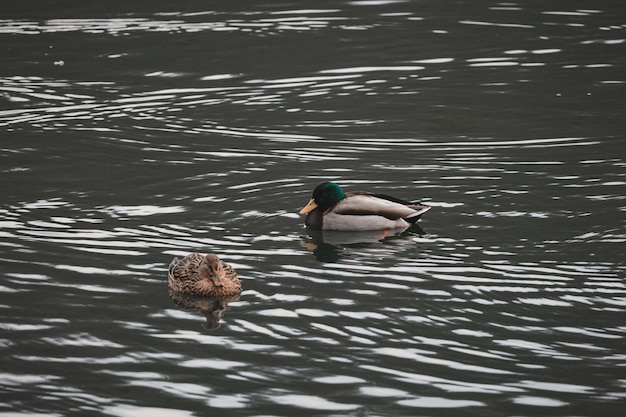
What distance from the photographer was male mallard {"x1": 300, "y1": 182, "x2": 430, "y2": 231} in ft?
40.0

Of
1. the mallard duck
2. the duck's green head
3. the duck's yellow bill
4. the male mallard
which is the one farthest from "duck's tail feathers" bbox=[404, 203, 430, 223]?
the mallard duck

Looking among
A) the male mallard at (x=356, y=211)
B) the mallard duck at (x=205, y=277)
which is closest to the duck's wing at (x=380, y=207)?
the male mallard at (x=356, y=211)

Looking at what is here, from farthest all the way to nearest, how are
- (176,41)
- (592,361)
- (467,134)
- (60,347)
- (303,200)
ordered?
(176,41)
(467,134)
(303,200)
(60,347)
(592,361)

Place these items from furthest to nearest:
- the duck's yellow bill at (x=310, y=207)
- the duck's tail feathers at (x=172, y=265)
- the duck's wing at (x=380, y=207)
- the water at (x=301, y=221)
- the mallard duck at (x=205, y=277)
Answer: the duck's yellow bill at (x=310, y=207) < the duck's wing at (x=380, y=207) < the duck's tail feathers at (x=172, y=265) < the mallard duck at (x=205, y=277) < the water at (x=301, y=221)

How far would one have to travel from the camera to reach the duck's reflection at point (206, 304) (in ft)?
31.7

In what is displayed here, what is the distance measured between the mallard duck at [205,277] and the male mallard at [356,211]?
7.83 feet

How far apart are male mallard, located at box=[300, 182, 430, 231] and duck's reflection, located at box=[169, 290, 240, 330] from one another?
2.56 m

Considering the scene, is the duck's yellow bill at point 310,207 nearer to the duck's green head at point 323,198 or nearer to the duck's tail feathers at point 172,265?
the duck's green head at point 323,198

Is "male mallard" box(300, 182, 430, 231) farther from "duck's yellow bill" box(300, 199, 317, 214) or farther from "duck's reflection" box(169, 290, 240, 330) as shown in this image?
"duck's reflection" box(169, 290, 240, 330)

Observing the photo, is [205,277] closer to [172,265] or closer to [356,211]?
[172,265]

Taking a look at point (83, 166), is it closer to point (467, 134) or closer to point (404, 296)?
point (467, 134)

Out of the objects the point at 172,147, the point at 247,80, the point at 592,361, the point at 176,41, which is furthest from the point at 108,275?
the point at 176,41

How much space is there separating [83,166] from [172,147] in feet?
4.51

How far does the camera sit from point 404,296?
388 inches
